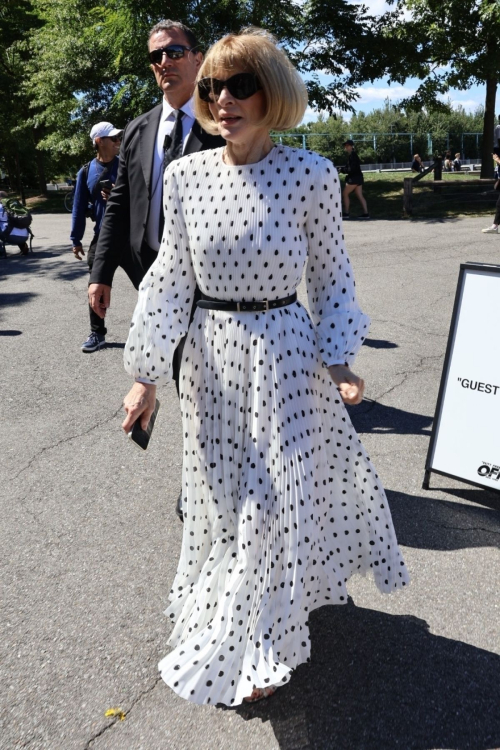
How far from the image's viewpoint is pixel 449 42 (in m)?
20.9

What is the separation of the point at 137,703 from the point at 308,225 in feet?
5.66

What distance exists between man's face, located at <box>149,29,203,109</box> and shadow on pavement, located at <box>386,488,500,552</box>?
2.32m

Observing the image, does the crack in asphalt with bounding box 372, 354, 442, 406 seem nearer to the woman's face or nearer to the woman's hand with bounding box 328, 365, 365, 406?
the woman's hand with bounding box 328, 365, 365, 406

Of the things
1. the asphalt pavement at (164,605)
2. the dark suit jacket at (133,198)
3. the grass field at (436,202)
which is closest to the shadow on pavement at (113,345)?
the asphalt pavement at (164,605)

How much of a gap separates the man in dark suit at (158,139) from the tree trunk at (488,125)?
2121 cm

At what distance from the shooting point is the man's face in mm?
3309

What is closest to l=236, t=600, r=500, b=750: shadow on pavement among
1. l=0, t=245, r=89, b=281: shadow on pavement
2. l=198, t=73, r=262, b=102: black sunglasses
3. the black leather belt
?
the black leather belt

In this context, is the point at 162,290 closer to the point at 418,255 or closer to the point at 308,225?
the point at 308,225

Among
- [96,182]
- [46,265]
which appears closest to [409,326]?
[96,182]

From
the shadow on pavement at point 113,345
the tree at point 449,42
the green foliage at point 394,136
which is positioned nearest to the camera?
the shadow on pavement at point 113,345

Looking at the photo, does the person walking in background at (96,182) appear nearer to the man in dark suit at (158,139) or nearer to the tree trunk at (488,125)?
the man in dark suit at (158,139)

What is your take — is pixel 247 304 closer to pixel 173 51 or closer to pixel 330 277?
pixel 330 277

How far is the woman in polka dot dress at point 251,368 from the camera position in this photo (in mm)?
2160

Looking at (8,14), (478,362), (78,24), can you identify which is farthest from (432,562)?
(8,14)
